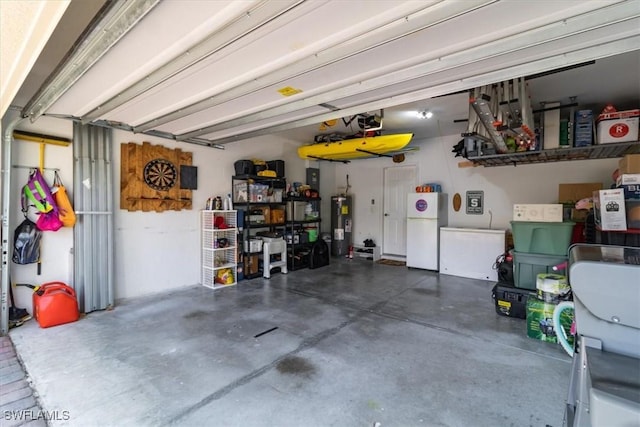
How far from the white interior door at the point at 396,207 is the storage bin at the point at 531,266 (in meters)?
3.25

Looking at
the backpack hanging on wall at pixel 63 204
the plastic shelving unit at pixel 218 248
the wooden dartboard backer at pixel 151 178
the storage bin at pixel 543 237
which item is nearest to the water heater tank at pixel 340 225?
→ the plastic shelving unit at pixel 218 248

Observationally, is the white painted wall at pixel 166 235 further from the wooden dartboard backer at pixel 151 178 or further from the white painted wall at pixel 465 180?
the white painted wall at pixel 465 180

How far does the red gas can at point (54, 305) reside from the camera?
314cm

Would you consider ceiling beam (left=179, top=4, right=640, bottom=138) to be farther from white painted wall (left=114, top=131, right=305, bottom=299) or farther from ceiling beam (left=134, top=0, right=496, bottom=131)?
white painted wall (left=114, top=131, right=305, bottom=299)

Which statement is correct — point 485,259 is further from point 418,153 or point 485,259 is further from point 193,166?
point 193,166

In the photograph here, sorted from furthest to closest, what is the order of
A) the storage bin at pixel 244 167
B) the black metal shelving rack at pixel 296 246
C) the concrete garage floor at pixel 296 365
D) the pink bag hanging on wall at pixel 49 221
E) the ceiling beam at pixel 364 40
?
the black metal shelving rack at pixel 296 246 < the storage bin at pixel 244 167 < the pink bag hanging on wall at pixel 49 221 < the concrete garage floor at pixel 296 365 < the ceiling beam at pixel 364 40

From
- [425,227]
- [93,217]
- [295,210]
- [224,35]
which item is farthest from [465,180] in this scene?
[93,217]

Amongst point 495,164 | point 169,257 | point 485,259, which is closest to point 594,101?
point 495,164

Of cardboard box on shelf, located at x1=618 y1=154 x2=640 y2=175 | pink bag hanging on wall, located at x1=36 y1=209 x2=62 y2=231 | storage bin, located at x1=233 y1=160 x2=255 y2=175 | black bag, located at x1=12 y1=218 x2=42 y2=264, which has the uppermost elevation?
storage bin, located at x1=233 y1=160 x2=255 y2=175

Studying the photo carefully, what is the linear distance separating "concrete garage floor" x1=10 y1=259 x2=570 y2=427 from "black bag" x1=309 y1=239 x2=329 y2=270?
2101mm

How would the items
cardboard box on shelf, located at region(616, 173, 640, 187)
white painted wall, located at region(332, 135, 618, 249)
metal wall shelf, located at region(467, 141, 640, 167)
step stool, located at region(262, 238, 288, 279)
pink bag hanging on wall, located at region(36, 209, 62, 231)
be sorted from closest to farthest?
cardboard box on shelf, located at region(616, 173, 640, 187) < pink bag hanging on wall, located at region(36, 209, 62, 231) < metal wall shelf, located at region(467, 141, 640, 167) < white painted wall, located at region(332, 135, 618, 249) < step stool, located at region(262, 238, 288, 279)

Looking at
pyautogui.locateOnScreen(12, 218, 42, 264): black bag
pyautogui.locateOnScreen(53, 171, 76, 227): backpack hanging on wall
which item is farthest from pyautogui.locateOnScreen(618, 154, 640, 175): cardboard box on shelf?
pyautogui.locateOnScreen(12, 218, 42, 264): black bag

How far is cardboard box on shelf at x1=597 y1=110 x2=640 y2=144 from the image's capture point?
3475mm

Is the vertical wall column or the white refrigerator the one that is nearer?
the vertical wall column
